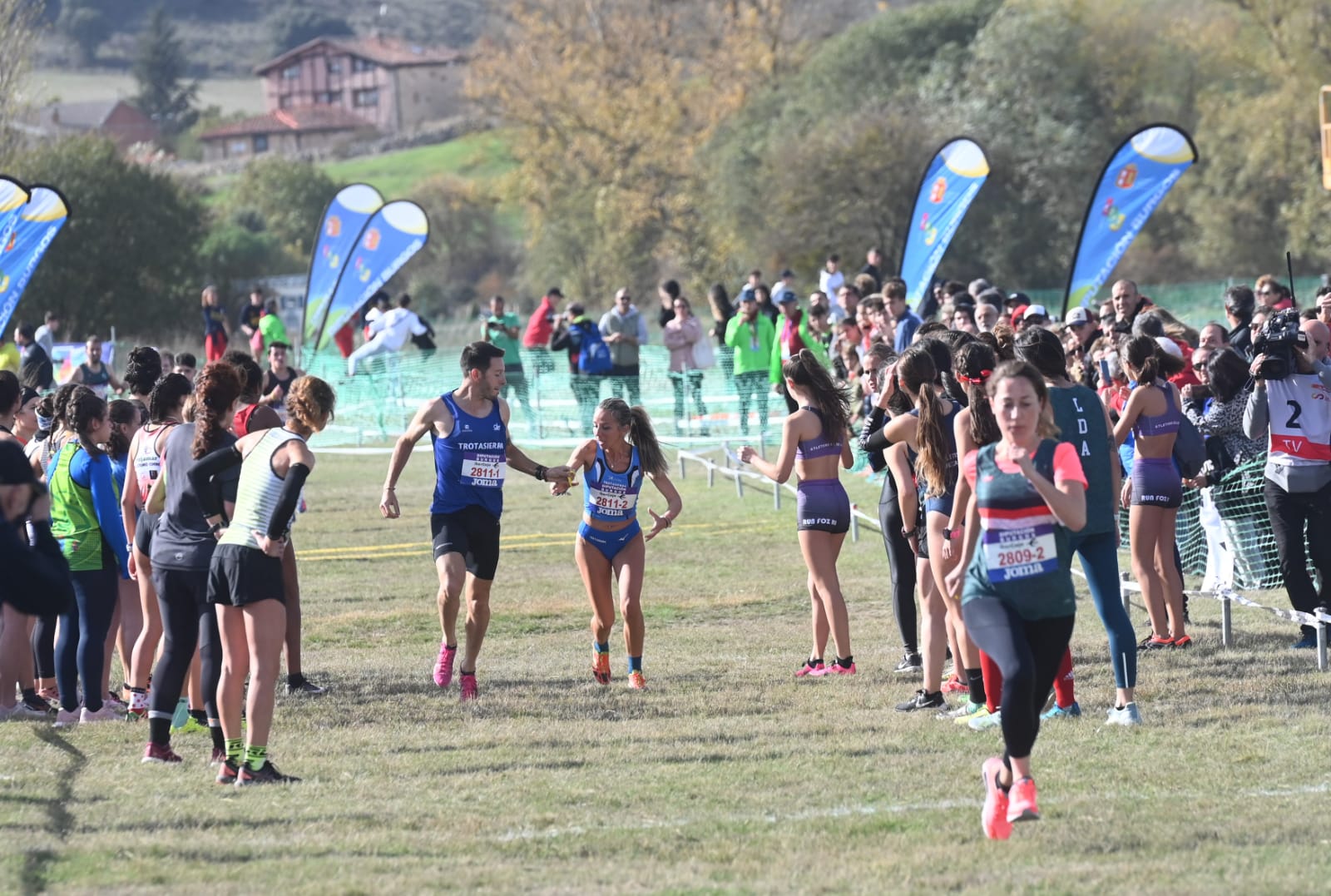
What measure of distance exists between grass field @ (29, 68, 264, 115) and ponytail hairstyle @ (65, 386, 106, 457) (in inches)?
5173

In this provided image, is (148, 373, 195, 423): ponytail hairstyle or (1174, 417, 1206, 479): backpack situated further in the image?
(1174, 417, 1206, 479): backpack

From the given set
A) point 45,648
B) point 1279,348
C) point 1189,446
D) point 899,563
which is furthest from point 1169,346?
point 45,648

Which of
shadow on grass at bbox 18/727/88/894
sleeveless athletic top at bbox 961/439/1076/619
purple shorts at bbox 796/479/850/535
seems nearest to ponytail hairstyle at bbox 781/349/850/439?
purple shorts at bbox 796/479/850/535

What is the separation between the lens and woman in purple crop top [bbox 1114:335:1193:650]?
953cm

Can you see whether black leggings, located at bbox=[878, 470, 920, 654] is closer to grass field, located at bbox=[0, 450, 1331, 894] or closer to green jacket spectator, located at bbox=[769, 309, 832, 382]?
grass field, located at bbox=[0, 450, 1331, 894]

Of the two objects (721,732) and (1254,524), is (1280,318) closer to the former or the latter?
(1254,524)

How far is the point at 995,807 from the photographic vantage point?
6.05 metres

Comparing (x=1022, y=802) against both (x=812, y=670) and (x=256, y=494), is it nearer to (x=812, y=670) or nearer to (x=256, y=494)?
(x=256, y=494)

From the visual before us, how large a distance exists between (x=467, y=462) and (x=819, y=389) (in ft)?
6.21

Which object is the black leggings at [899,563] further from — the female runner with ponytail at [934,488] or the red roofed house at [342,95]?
the red roofed house at [342,95]

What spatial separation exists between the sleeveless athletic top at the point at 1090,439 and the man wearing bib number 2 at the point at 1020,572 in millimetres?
1232

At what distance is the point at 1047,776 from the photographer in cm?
696

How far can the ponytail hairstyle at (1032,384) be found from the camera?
242 inches

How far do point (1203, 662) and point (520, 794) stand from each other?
4.21 metres
